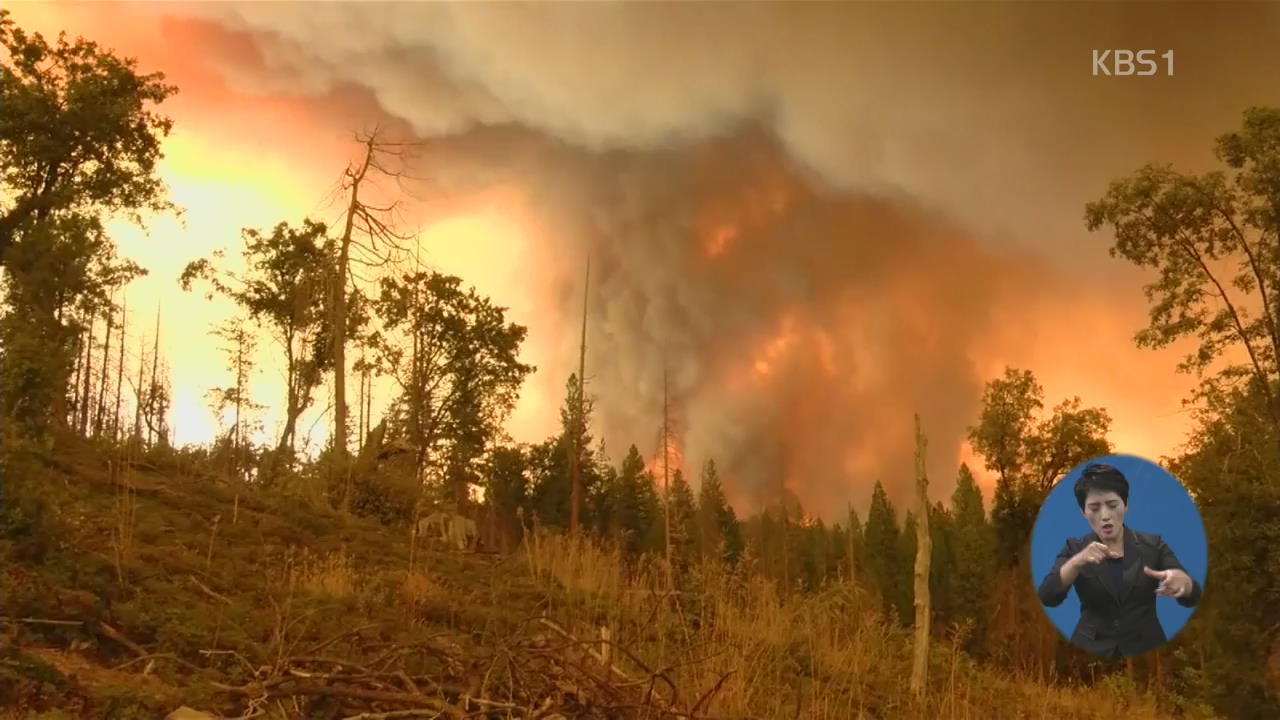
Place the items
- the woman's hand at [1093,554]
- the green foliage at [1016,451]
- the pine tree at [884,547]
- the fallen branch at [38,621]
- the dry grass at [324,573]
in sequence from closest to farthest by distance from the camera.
→ the fallen branch at [38,621], the woman's hand at [1093,554], the dry grass at [324,573], the green foliage at [1016,451], the pine tree at [884,547]

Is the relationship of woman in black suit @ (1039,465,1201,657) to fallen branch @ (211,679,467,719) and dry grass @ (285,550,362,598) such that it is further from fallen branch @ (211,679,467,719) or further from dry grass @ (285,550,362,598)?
dry grass @ (285,550,362,598)

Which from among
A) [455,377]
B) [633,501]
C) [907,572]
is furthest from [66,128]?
[907,572]

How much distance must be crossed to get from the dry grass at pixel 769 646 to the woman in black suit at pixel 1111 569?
117cm

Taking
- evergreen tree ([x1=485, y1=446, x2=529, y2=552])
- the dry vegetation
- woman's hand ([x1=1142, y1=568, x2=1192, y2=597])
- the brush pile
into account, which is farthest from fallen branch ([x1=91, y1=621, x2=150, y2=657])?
evergreen tree ([x1=485, y1=446, x2=529, y2=552])

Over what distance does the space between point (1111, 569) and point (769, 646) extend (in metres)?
2.79

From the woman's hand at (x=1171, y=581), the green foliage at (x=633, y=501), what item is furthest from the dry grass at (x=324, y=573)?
the green foliage at (x=633, y=501)

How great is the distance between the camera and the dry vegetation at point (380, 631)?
15.9 ft

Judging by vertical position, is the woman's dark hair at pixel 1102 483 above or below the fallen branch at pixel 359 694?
above

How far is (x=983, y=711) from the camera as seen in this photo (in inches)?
319

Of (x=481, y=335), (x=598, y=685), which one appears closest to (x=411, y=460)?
(x=481, y=335)

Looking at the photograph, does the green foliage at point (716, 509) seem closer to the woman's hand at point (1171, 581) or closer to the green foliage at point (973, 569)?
the green foliage at point (973, 569)

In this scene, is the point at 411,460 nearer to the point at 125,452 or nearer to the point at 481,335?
the point at 481,335

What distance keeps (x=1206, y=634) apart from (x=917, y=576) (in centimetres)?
977

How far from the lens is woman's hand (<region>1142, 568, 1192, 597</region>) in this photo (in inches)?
276
